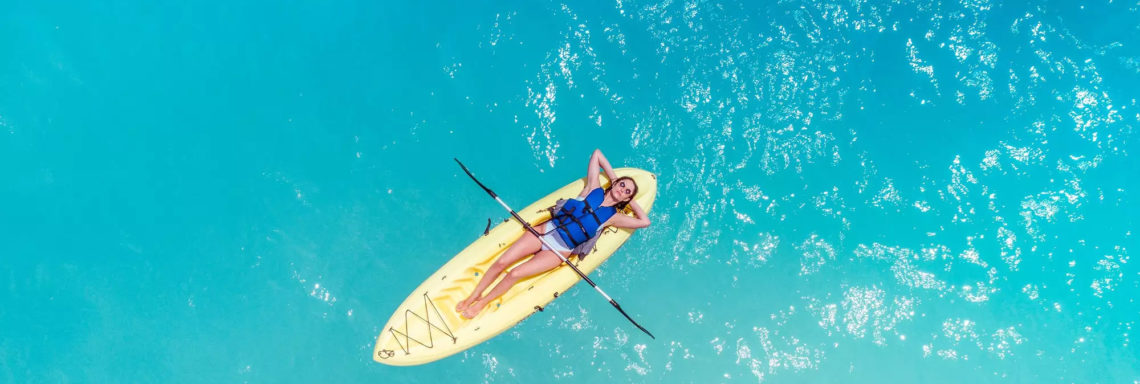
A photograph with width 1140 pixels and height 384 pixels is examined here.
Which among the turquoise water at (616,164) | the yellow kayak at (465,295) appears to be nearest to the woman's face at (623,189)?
the yellow kayak at (465,295)

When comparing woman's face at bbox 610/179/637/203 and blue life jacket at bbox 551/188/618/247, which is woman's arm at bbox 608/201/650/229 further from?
woman's face at bbox 610/179/637/203

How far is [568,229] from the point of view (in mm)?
5254

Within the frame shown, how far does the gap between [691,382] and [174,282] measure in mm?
6234

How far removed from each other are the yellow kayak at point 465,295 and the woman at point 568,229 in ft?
0.51

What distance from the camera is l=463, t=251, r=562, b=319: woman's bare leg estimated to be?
17.7ft

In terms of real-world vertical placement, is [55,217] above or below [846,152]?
above

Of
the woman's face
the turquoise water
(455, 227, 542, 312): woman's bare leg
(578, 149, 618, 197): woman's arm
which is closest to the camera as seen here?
the woman's face

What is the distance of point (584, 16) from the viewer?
6613mm

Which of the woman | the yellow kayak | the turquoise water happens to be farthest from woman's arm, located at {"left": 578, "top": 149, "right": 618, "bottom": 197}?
the turquoise water

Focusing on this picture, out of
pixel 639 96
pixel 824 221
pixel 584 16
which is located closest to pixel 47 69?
pixel 584 16

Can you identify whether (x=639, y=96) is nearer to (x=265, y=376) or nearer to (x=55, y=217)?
(x=265, y=376)

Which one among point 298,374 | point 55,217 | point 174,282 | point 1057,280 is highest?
point 55,217

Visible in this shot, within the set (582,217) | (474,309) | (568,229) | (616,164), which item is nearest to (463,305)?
(474,309)

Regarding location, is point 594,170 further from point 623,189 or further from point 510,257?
point 510,257
